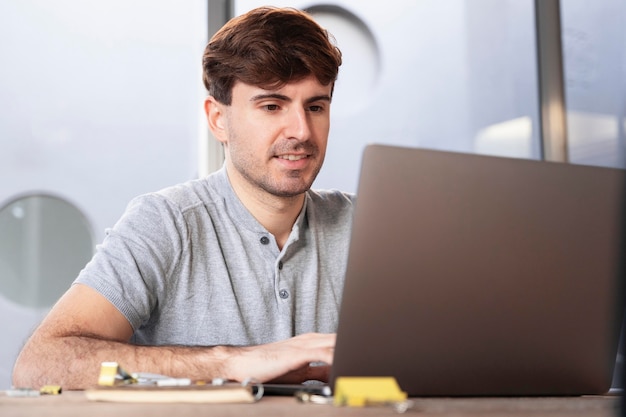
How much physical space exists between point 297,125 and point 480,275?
87cm

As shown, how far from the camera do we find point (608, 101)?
129 inches

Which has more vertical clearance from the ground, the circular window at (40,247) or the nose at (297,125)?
the nose at (297,125)

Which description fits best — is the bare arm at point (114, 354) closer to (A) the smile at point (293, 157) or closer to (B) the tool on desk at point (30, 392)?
(B) the tool on desk at point (30, 392)

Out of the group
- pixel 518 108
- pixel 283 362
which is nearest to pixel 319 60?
pixel 283 362

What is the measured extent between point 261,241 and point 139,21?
60.4 inches

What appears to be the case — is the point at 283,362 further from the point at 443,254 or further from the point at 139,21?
the point at 139,21

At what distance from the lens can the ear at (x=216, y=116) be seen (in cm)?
184

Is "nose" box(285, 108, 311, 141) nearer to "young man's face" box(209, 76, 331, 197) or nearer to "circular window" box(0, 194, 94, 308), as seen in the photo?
"young man's face" box(209, 76, 331, 197)

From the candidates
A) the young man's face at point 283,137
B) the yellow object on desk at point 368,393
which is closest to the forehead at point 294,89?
the young man's face at point 283,137

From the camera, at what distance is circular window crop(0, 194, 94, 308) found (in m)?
2.78

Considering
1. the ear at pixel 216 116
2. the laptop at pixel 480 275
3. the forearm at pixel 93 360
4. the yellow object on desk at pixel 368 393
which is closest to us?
the yellow object on desk at pixel 368 393

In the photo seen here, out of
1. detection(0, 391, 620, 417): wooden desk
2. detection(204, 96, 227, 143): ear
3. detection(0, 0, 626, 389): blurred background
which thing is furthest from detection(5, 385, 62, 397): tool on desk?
detection(0, 0, 626, 389): blurred background

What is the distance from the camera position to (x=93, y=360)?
4.18 ft

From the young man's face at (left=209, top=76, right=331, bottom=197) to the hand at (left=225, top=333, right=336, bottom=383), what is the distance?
0.61 meters
